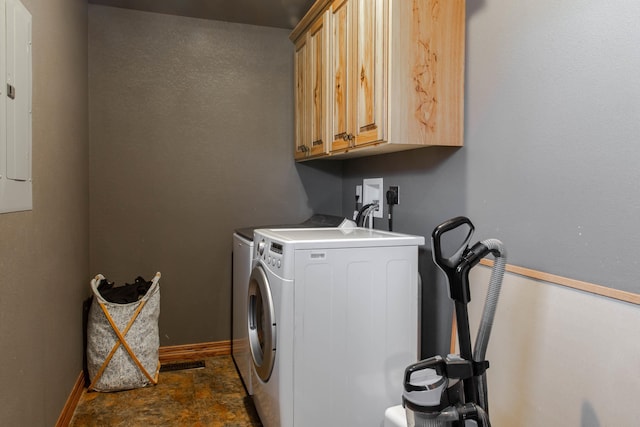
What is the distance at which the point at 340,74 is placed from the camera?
2451mm

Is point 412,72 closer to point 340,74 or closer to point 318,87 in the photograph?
point 340,74

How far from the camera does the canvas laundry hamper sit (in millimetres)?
2666

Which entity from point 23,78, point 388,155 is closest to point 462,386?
point 388,155

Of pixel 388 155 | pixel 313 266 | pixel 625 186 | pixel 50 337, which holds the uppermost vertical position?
pixel 388 155

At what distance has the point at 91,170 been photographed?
9.87 feet

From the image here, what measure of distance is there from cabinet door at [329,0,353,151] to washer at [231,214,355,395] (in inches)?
20.2

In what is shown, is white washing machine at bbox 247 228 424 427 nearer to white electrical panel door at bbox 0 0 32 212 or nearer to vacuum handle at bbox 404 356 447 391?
vacuum handle at bbox 404 356 447 391

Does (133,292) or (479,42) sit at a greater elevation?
(479,42)

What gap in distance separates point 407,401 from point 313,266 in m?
0.67

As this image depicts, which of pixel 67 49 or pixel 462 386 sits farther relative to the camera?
pixel 67 49

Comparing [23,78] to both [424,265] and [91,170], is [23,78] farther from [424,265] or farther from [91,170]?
[424,265]

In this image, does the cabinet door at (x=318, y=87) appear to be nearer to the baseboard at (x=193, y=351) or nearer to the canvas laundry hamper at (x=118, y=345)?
the canvas laundry hamper at (x=118, y=345)

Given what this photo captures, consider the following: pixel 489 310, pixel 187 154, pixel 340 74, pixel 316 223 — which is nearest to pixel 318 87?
pixel 340 74

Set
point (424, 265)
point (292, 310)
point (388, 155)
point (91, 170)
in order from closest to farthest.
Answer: point (292, 310) < point (424, 265) < point (388, 155) < point (91, 170)
